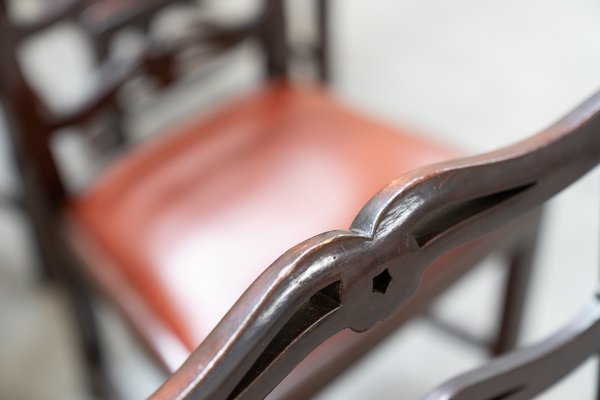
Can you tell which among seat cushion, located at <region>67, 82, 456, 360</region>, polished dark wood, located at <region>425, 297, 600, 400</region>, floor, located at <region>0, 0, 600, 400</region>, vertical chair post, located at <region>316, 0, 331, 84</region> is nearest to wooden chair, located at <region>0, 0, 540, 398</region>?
seat cushion, located at <region>67, 82, 456, 360</region>

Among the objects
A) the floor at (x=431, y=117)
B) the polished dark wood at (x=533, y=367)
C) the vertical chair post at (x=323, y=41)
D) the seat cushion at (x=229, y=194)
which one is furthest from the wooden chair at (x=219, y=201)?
the vertical chair post at (x=323, y=41)

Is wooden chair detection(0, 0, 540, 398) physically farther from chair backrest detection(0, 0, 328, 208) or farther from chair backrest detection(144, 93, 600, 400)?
chair backrest detection(144, 93, 600, 400)

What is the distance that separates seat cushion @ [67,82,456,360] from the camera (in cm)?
Answer: 80

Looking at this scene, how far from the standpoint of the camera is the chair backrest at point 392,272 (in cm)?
34

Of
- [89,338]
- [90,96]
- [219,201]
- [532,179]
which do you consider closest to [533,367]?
[532,179]

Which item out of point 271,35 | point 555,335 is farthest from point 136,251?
point 555,335

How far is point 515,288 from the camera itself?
962 mm

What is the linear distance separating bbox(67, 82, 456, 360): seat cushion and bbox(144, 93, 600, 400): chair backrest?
37cm

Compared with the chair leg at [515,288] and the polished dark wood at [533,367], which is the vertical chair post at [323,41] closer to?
the chair leg at [515,288]

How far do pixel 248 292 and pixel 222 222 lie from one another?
20.0 inches

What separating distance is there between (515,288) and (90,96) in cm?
61

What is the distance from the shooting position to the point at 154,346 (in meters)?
0.77

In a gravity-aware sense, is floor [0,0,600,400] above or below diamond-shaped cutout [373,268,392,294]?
below

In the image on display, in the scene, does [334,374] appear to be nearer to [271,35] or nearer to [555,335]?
[555,335]
